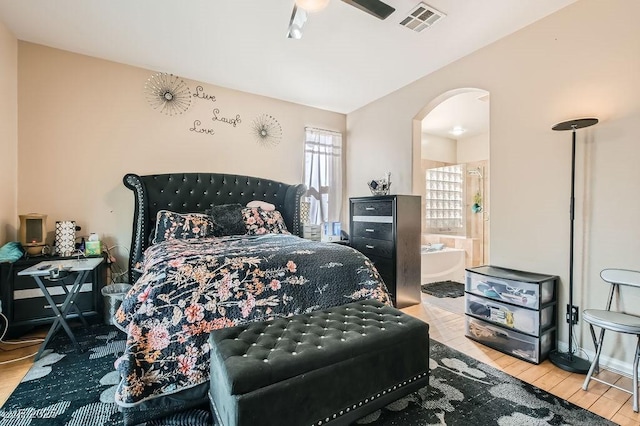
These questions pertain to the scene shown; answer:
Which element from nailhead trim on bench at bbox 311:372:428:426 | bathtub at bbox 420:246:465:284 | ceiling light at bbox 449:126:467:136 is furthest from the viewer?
ceiling light at bbox 449:126:467:136

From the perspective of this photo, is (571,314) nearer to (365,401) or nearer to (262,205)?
(365,401)

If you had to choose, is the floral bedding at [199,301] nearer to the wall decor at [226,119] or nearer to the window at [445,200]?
the wall decor at [226,119]

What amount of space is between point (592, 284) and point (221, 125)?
4058mm

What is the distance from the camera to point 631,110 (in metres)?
1.97

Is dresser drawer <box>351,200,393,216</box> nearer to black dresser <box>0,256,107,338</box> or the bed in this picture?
the bed

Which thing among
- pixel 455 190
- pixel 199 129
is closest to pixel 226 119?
pixel 199 129

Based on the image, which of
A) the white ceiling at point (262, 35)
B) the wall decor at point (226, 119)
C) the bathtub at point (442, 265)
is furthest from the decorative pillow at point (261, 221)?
the bathtub at point (442, 265)

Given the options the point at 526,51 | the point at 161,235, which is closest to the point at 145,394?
the point at 161,235

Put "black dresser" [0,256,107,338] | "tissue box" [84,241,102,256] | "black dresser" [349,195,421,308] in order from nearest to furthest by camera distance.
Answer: "black dresser" [0,256,107,338] < "tissue box" [84,241,102,256] < "black dresser" [349,195,421,308]

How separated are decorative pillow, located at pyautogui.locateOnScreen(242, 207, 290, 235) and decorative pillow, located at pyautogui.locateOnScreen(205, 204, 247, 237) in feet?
0.25

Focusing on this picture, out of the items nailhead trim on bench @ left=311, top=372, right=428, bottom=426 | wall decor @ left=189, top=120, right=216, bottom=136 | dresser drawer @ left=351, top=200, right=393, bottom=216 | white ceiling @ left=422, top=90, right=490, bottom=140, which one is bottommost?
nailhead trim on bench @ left=311, top=372, right=428, bottom=426

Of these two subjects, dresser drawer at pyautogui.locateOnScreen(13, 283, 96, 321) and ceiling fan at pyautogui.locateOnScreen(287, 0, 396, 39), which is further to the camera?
dresser drawer at pyautogui.locateOnScreen(13, 283, 96, 321)

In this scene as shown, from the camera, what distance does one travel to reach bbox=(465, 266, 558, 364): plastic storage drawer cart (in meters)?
2.16

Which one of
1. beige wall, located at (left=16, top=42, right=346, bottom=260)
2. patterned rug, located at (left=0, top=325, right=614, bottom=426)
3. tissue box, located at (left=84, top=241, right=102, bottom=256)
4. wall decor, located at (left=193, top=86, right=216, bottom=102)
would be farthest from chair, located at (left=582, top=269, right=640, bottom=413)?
wall decor, located at (left=193, top=86, right=216, bottom=102)
